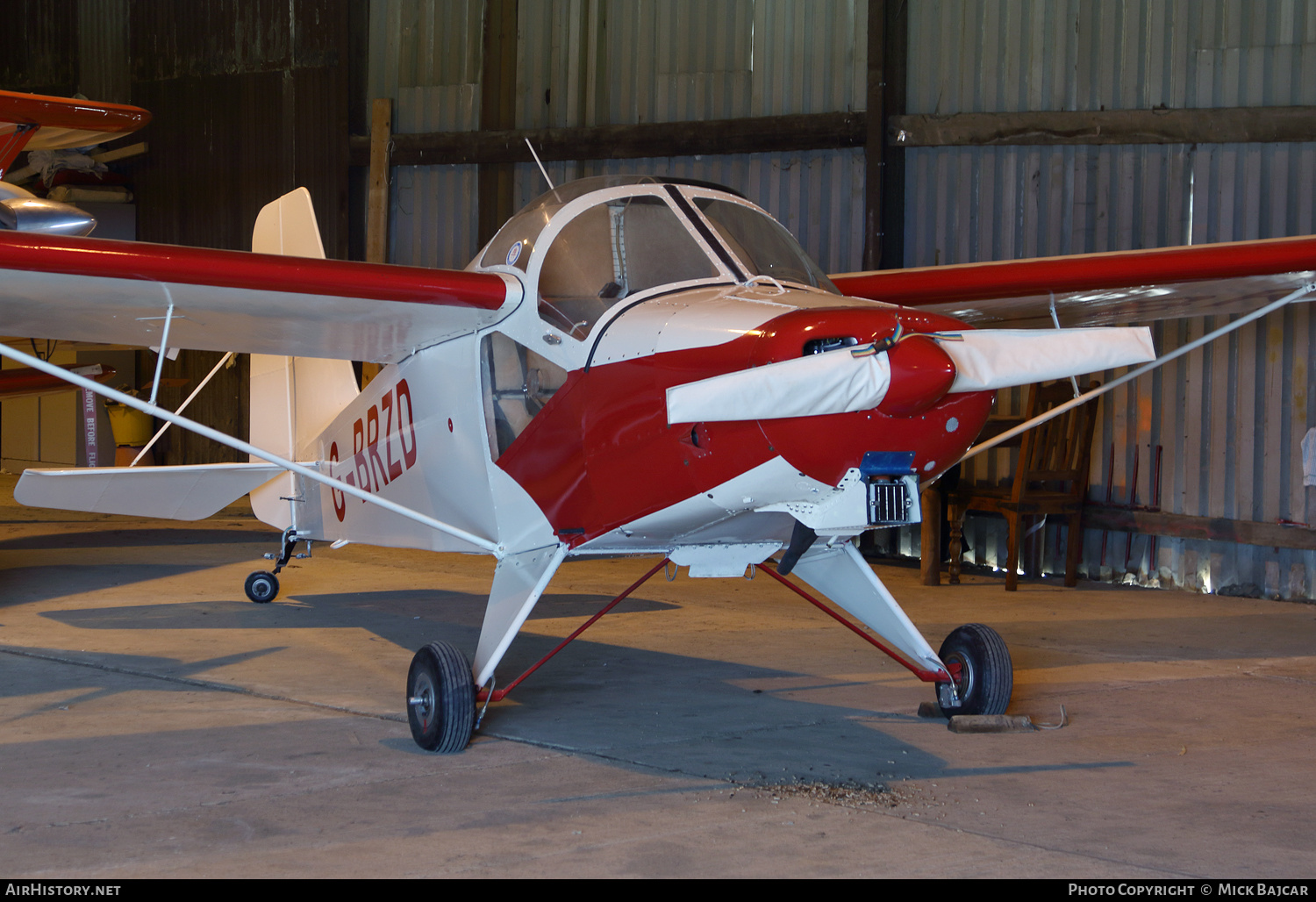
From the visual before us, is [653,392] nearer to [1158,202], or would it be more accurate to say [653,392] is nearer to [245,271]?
Result: [245,271]

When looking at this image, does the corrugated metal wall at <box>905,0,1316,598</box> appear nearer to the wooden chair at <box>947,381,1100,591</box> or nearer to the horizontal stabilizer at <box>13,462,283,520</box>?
the wooden chair at <box>947,381,1100,591</box>

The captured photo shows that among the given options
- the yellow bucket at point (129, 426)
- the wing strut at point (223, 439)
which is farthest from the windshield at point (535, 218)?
the yellow bucket at point (129, 426)

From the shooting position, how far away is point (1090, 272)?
6.08 metres

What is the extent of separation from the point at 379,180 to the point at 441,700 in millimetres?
10890

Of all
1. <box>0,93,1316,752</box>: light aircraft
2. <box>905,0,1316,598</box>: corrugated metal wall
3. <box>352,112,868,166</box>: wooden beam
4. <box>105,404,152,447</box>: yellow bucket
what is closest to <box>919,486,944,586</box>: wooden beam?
<box>905,0,1316,598</box>: corrugated metal wall

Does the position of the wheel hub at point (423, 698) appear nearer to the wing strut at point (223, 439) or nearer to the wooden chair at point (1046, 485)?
the wing strut at point (223, 439)

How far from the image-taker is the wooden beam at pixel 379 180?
14461 millimetres

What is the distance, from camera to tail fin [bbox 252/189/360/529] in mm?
8000

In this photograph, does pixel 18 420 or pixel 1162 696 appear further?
pixel 18 420

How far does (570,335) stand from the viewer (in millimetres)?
4820

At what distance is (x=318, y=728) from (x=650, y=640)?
2613mm

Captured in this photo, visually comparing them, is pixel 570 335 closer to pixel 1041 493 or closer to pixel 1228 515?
pixel 1041 493

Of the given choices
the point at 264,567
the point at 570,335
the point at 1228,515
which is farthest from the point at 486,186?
the point at 570,335

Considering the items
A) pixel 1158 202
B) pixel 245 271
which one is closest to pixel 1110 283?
pixel 245 271
